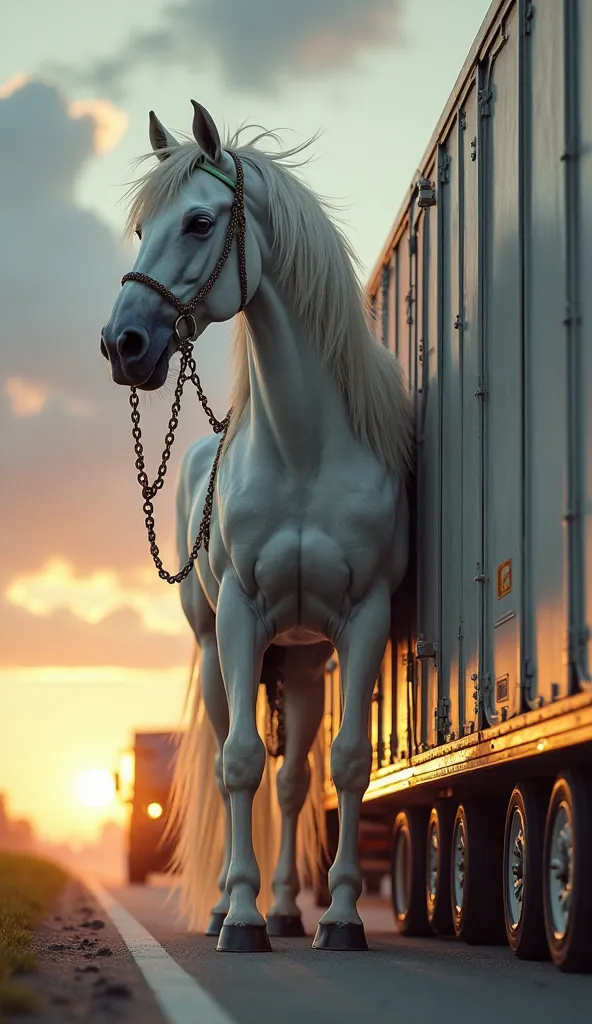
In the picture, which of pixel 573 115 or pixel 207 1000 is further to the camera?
pixel 573 115

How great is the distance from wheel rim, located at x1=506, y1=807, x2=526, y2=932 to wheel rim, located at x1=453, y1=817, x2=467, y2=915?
1.39 metres

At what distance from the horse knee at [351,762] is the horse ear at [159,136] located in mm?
3057

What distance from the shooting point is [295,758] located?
10.1 metres

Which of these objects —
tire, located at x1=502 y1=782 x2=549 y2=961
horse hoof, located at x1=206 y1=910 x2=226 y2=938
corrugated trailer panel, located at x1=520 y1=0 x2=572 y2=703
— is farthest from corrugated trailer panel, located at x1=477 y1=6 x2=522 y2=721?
horse hoof, located at x1=206 y1=910 x2=226 y2=938

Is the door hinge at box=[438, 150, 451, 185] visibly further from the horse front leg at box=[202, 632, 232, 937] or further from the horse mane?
the horse front leg at box=[202, 632, 232, 937]

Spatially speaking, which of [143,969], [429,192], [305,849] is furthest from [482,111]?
[305,849]

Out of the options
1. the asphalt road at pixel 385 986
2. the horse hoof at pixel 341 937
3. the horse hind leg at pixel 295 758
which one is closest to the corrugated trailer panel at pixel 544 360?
the asphalt road at pixel 385 986

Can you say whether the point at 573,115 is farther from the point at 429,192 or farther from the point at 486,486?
the point at 429,192

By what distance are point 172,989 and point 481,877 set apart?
339 centimetres

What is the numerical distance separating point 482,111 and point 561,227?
203 cm

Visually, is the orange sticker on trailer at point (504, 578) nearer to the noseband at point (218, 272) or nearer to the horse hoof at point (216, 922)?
the noseband at point (218, 272)

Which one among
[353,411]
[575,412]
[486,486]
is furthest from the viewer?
[353,411]

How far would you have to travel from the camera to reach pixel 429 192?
31.0 feet

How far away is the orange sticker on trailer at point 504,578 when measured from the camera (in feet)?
23.0
